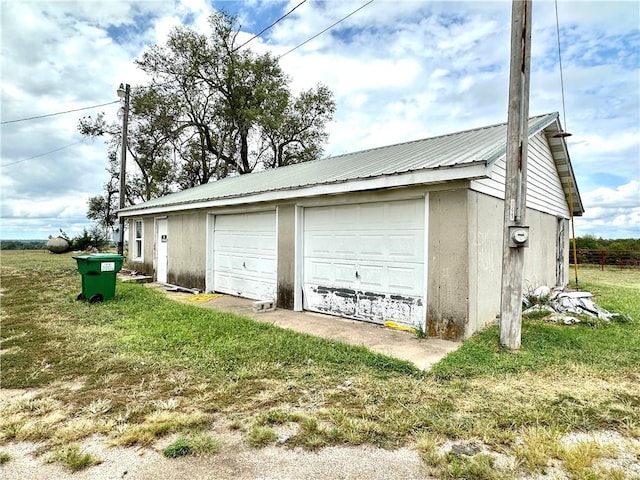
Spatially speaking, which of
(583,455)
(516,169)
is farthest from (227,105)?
(583,455)

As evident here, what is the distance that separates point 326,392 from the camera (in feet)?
11.2

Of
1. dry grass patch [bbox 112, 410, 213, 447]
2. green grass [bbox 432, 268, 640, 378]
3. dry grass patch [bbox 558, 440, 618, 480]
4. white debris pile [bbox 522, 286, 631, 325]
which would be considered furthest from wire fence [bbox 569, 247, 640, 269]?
dry grass patch [bbox 112, 410, 213, 447]

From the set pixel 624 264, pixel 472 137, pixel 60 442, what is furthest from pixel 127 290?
pixel 624 264

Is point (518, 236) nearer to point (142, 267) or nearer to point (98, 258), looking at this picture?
point (98, 258)

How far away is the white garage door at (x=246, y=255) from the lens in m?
8.27

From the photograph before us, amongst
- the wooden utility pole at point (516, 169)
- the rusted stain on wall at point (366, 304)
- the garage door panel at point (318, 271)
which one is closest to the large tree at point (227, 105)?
the garage door panel at point (318, 271)

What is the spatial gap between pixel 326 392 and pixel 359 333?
2.29 metres

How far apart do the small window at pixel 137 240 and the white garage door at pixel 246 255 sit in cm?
532

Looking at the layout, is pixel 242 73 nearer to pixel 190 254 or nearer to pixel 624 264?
pixel 190 254

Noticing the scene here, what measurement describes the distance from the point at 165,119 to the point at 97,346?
66.2ft

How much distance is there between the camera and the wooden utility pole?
4.54 metres

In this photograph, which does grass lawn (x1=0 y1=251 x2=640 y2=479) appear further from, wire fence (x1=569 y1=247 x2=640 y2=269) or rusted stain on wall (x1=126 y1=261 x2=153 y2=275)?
wire fence (x1=569 y1=247 x2=640 y2=269)

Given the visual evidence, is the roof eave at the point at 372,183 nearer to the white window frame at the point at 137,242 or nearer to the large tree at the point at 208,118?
the white window frame at the point at 137,242

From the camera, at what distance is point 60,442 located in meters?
2.57
